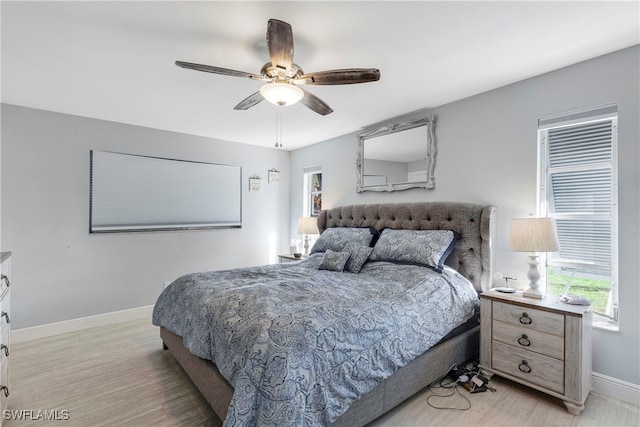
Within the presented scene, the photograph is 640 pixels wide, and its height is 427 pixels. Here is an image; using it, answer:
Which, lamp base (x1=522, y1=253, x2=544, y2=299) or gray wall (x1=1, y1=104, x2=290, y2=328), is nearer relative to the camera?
lamp base (x1=522, y1=253, x2=544, y2=299)

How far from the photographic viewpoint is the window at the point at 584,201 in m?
2.22

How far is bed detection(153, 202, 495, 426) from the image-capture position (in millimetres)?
1425

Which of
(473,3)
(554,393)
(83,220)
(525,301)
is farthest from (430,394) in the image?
(83,220)

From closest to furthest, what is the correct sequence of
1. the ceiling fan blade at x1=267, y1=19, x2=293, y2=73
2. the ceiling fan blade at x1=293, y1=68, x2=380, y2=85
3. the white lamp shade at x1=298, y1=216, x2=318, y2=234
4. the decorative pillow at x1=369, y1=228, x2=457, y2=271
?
the ceiling fan blade at x1=267, y1=19, x2=293, y2=73, the ceiling fan blade at x1=293, y1=68, x2=380, y2=85, the decorative pillow at x1=369, y1=228, x2=457, y2=271, the white lamp shade at x1=298, y1=216, x2=318, y2=234

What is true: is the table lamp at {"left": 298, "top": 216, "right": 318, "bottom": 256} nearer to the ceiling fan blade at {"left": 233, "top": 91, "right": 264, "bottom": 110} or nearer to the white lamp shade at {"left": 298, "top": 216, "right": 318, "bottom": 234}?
the white lamp shade at {"left": 298, "top": 216, "right": 318, "bottom": 234}

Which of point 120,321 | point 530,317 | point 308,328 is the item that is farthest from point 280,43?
point 120,321

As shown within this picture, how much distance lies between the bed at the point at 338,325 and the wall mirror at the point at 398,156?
41 cm

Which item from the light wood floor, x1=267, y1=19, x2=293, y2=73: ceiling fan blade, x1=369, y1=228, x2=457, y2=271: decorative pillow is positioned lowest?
the light wood floor

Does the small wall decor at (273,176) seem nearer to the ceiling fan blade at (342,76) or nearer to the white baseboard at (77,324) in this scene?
the white baseboard at (77,324)

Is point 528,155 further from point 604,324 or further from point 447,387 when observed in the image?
point 447,387

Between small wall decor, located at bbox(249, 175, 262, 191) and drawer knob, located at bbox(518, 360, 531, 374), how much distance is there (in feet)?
13.1

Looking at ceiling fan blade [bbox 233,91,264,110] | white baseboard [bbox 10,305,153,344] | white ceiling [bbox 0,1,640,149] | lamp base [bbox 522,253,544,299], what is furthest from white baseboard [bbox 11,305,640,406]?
ceiling fan blade [bbox 233,91,264,110]

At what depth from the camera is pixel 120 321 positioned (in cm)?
371

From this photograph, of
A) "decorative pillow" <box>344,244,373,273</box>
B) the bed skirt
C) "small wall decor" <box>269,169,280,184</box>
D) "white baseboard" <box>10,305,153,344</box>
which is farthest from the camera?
"small wall decor" <box>269,169,280,184</box>
